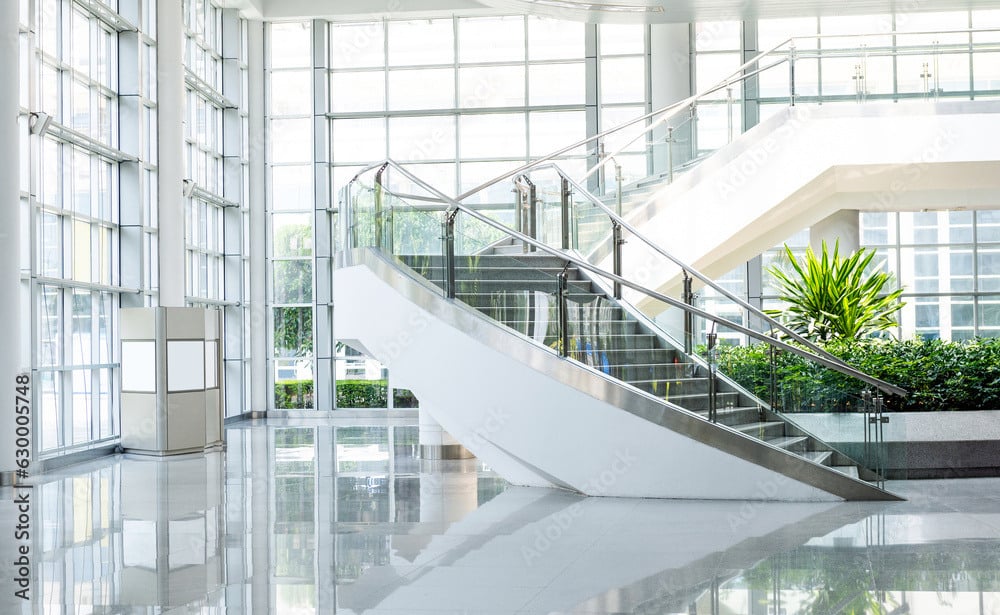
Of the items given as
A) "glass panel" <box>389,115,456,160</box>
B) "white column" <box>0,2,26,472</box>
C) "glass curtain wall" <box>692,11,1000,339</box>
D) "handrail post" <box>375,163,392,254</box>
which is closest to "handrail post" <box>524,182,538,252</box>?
"handrail post" <box>375,163,392,254</box>

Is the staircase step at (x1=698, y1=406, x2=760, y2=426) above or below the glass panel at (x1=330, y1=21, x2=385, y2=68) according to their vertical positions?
below

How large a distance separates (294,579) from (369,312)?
14.4ft

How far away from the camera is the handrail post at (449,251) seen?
8.99 metres

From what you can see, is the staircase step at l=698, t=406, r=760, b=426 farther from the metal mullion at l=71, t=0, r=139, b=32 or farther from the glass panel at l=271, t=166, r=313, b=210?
the glass panel at l=271, t=166, r=313, b=210

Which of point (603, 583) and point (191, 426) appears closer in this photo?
point (603, 583)

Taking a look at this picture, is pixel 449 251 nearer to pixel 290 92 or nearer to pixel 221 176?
pixel 221 176

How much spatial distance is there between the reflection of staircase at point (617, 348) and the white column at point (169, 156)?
8.28 metres

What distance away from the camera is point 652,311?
10266mm

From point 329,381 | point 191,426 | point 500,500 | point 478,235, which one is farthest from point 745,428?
point 329,381

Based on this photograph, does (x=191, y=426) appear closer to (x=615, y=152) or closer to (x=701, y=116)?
(x=615, y=152)

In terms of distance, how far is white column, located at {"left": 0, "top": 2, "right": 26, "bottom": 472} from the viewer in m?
10.6

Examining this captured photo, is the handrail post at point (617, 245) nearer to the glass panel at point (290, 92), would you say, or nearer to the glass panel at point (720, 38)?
the glass panel at point (720, 38)

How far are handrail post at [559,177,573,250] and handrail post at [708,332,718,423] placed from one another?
3.36 meters

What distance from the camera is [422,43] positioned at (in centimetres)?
2155
